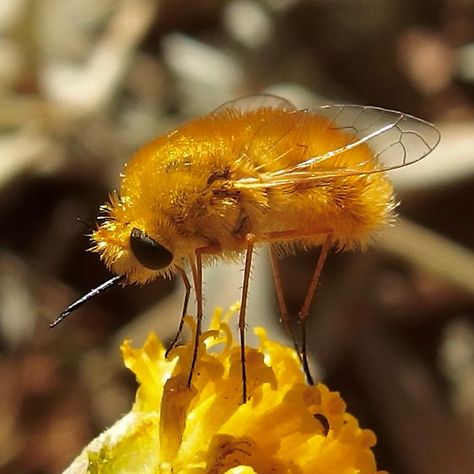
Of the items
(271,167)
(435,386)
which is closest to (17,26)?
(435,386)

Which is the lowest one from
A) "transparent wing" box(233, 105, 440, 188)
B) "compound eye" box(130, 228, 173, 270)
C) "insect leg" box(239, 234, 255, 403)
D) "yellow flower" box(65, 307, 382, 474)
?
"yellow flower" box(65, 307, 382, 474)

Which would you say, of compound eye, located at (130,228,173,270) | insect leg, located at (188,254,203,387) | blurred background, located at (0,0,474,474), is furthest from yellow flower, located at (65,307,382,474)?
blurred background, located at (0,0,474,474)

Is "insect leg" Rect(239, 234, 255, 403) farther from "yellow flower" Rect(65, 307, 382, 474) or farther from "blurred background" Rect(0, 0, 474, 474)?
"blurred background" Rect(0, 0, 474, 474)

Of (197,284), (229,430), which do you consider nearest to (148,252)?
(197,284)

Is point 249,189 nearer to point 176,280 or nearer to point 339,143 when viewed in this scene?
point 339,143

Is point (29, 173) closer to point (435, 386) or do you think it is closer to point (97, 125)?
point (97, 125)

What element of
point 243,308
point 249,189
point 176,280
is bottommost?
point 243,308

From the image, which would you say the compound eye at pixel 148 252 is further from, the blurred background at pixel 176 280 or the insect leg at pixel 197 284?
the blurred background at pixel 176 280

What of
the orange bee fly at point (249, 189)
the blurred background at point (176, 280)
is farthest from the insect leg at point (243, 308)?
the blurred background at point (176, 280)
